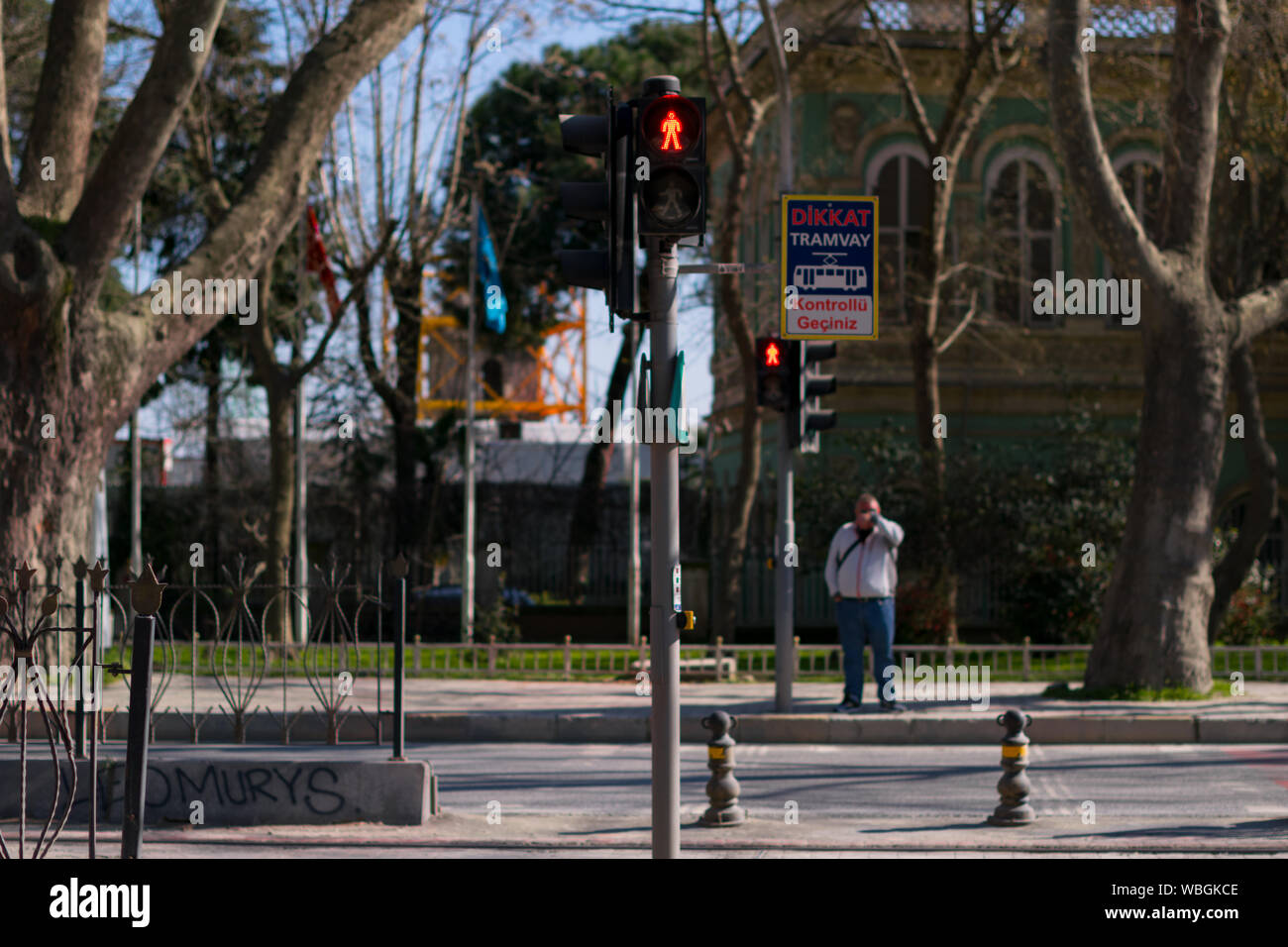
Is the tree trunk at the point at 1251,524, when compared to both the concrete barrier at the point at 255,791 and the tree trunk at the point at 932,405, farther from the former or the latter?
the concrete barrier at the point at 255,791

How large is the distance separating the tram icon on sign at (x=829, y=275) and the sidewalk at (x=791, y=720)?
12.6ft

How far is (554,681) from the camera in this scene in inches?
700

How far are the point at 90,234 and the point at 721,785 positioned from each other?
775cm

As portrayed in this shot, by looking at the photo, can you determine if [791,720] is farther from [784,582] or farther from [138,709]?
[138,709]

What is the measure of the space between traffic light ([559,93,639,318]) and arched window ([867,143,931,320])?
2066 cm

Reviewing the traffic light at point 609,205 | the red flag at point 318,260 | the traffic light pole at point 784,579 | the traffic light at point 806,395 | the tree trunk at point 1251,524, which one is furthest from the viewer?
the red flag at point 318,260

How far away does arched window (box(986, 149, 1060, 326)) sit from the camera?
27.1 metres

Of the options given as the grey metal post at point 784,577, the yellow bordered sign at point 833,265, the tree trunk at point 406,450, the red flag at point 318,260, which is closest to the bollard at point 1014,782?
the yellow bordered sign at point 833,265

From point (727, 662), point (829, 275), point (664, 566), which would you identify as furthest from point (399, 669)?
point (727, 662)

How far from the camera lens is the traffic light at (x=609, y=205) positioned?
6.71 meters

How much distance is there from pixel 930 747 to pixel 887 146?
16607mm

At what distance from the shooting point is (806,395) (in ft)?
44.0

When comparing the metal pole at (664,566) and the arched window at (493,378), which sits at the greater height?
the arched window at (493,378)
